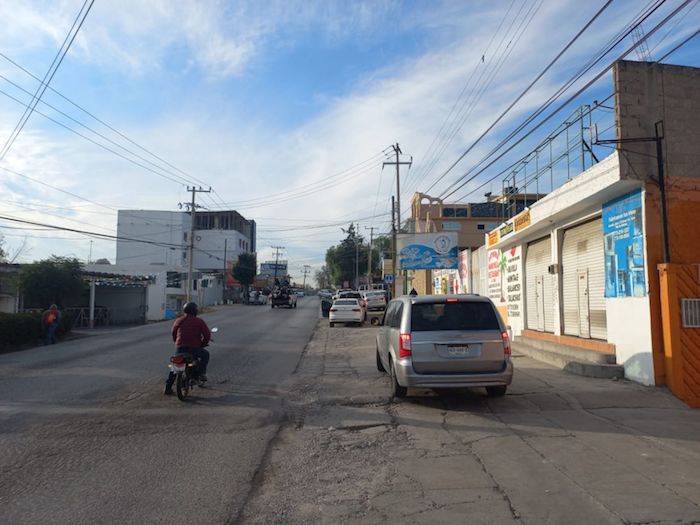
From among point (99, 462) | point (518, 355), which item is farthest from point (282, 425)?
point (518, 355)

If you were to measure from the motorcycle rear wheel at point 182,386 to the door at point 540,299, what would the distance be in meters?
10.7

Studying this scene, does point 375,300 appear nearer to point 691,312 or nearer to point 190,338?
point 190,338

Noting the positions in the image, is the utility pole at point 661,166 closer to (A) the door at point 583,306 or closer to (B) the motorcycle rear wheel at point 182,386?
(A) the door at point 583,306

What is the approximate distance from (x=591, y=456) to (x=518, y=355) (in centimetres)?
921

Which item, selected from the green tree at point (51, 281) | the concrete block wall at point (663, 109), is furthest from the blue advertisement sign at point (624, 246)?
the green tree at point (51, 281)

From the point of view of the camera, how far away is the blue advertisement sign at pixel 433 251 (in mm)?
28531

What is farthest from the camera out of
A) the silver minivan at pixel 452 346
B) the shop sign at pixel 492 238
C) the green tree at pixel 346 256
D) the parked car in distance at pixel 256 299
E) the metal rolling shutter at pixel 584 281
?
the green tree at pixel 346 256

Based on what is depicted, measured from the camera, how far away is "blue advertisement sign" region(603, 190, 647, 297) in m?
10.3

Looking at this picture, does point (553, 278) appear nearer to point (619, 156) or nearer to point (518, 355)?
point (518, 355)

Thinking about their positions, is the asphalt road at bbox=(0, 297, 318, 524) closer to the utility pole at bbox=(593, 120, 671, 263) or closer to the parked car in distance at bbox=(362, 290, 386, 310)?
the utility pole at bbox=(593, 120, 671, 263)

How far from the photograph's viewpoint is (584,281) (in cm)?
1338

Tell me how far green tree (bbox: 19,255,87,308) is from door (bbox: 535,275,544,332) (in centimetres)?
2312

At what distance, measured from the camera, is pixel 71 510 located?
185 inches

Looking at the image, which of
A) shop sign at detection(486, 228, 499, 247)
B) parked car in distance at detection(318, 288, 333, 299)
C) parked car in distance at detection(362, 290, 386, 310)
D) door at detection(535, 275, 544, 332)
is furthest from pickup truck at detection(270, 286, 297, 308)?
door at detection(535, 275, 544, 332)
